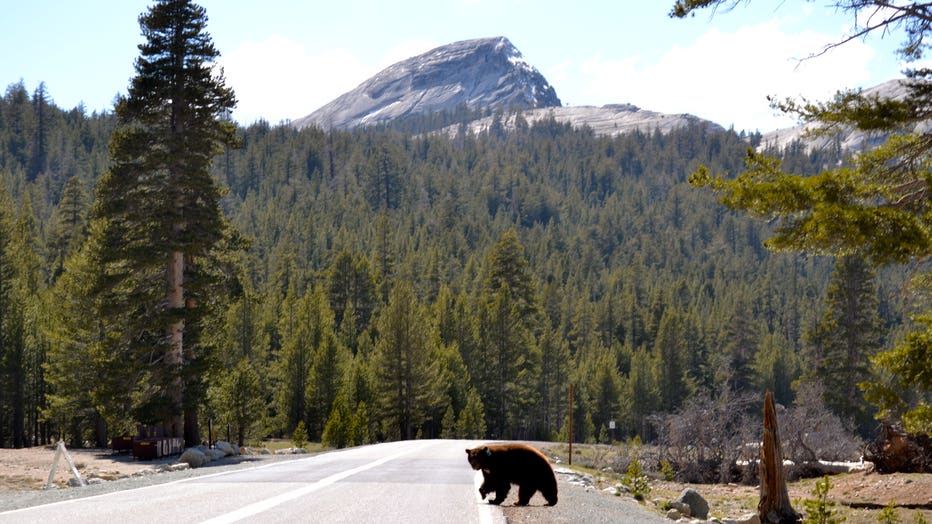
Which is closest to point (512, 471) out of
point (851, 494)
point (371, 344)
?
point (851, 494)

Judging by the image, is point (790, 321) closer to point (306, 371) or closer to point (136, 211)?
point (306, 371)

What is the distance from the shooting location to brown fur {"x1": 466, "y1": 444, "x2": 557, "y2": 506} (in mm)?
10133

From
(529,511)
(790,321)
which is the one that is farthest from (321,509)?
(790,321)

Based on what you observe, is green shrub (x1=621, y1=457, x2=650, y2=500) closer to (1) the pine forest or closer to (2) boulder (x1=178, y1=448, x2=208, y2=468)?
(1) the pine forest

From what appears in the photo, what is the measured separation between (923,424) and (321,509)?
962 cm

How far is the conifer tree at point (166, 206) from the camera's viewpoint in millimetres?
27469

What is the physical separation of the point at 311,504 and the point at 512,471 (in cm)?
269

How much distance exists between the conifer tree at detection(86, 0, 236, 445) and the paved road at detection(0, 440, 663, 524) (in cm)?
1493

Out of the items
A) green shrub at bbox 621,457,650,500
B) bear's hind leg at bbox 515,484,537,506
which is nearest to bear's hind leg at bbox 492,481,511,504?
bear's hind leg at bbox 515,484,537,506

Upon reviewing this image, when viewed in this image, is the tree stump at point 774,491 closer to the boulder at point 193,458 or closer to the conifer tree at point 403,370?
the boulder at point 193,458

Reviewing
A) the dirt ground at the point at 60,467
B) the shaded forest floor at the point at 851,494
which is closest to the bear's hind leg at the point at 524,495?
the shaded forest floor at the point at 851,494

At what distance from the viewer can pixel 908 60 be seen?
13234 millimetres

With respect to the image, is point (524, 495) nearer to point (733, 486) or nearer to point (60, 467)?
point (60, 467)

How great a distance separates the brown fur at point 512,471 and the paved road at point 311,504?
0.22 m
